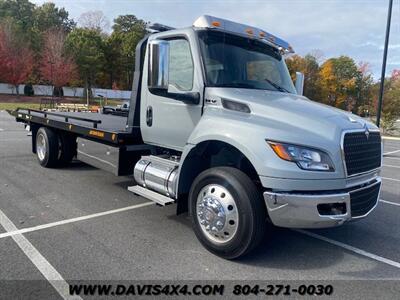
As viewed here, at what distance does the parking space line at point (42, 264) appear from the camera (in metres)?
3.29

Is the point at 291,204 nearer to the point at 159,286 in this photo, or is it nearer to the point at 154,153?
the point at 159,286

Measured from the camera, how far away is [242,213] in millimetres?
3719

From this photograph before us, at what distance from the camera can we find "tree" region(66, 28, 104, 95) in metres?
54.7

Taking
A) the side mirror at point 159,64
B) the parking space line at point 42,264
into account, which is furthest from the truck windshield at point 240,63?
the parking space line at point 42,264

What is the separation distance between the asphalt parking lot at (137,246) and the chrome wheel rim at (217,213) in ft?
0.89

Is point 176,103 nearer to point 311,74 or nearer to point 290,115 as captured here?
point 290,115

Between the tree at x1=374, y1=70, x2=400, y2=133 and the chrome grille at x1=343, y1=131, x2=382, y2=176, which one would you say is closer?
the chrome grille at x1=343, y1=131, x2=382, y2=176

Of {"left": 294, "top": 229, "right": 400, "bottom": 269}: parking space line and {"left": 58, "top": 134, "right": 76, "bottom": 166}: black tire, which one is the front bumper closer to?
{"left": 294, "top": 229, "right": 400, "bottom": 269}: parking space line

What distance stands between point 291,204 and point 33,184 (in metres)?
4.92

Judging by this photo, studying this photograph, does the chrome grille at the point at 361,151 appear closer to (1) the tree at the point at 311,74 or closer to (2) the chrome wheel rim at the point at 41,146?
(2) the chrome wheel rim at the point at 41,146

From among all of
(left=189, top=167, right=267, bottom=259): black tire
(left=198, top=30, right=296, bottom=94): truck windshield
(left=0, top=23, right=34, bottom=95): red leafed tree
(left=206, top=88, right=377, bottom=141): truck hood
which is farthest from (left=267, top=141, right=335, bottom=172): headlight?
(left=0, top=23, right=34, bottom=95): red leafed tree

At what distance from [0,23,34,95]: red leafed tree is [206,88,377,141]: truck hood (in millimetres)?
51197

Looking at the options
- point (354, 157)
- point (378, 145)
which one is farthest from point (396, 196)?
point (354, 157)

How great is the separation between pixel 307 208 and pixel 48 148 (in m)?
5.96
